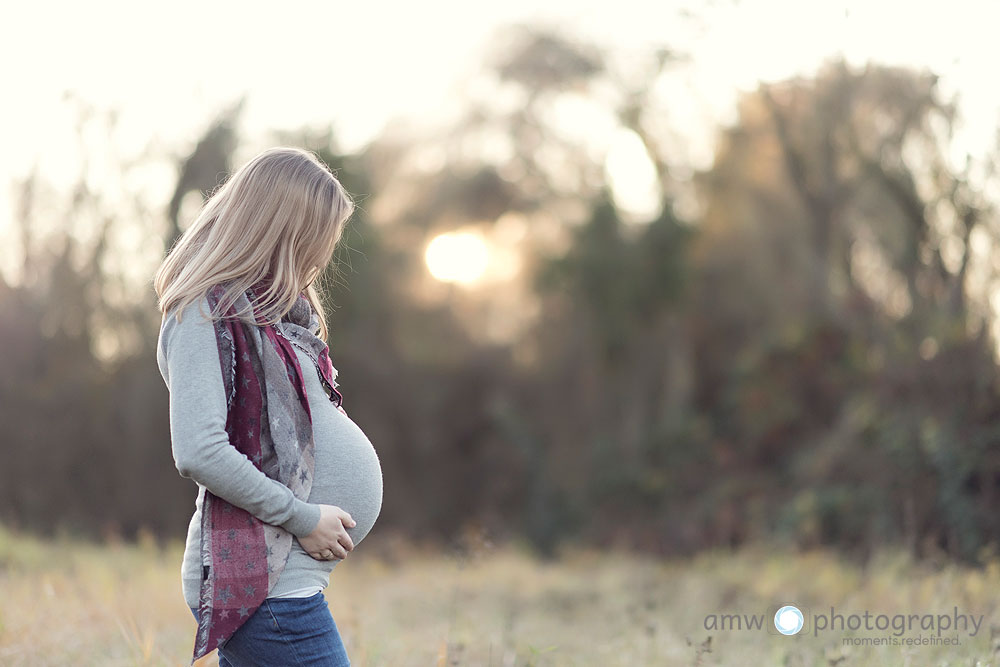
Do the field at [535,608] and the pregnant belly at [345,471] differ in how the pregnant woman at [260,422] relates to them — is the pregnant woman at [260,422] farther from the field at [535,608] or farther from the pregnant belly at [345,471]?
the field at [535,608]

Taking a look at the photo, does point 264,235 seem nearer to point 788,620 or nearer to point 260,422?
point 260,422

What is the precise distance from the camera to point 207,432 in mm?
1757

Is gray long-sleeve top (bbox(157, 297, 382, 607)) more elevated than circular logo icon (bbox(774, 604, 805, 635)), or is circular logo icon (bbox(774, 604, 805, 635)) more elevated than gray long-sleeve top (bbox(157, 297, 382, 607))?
gray long-sleeve top (bbox(157, 297, 382, 607))

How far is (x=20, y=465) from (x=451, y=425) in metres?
6.34

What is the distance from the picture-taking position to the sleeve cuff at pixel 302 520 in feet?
6.06

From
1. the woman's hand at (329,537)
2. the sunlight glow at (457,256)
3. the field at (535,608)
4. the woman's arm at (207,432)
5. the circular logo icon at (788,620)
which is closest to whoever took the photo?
the woman's arm at (207,432)

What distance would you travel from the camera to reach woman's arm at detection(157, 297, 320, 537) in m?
1.76

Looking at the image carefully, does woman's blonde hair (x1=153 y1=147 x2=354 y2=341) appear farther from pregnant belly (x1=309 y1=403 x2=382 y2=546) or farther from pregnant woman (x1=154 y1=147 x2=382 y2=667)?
pregnant belly (x1=309 y1=403 x2=382 y2=546)

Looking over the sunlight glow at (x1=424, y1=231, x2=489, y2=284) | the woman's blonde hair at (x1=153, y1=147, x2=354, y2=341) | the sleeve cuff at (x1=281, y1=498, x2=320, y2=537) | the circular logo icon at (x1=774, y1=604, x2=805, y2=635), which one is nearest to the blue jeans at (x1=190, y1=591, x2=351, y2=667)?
the sleeve cuff at (x1=281, y1=498, x2=320, y2=537)

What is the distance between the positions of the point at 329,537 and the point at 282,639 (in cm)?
21

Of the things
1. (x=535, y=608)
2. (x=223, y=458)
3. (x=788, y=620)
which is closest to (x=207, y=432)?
(x=223, y=458)

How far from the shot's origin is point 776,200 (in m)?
14.0

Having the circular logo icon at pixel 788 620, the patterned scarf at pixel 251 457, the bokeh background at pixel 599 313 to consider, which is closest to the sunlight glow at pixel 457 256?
the bokeh background at pixel 599 313

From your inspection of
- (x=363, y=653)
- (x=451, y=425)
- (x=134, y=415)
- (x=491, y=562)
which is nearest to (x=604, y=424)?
(x=451, y=425)
